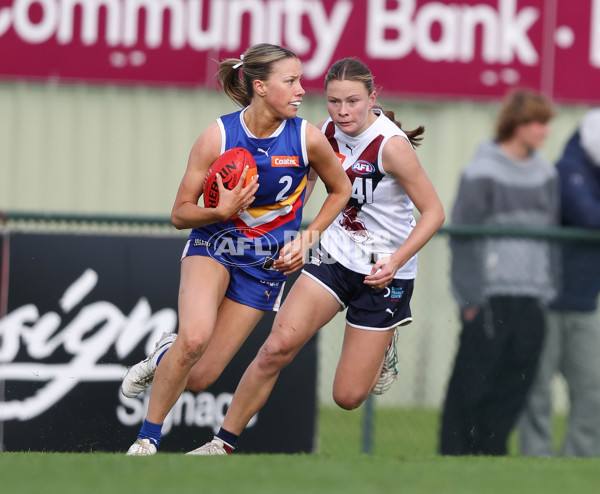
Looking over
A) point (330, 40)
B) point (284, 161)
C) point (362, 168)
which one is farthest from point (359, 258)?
point (330, 40)

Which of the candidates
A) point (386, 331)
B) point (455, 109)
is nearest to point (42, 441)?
point (386, 331)

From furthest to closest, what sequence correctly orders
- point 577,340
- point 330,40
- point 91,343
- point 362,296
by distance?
1. point 330,40
2. point 577,340
3. point 91,343
4. point 362,296

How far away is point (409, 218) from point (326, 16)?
4529 millimetres

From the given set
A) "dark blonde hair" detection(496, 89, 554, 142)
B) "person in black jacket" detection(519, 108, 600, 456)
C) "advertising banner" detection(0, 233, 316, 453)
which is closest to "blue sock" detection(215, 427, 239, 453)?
"advertising banner" detection(0, 233, 316, 453)

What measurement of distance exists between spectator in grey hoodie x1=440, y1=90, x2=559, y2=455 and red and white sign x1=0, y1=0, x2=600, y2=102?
8.23ft

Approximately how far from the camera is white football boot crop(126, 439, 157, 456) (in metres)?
5.62

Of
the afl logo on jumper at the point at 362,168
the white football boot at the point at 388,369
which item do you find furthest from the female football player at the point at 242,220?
the white football boot at the point at 388,369

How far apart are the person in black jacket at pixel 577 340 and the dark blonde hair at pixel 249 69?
3.06 metres

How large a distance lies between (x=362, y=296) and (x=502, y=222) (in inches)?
85.2

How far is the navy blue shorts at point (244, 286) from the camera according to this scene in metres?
5.75

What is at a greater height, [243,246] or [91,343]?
[243,246]

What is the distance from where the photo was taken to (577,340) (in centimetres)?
783

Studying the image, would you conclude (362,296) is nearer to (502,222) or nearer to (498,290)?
(498,290)

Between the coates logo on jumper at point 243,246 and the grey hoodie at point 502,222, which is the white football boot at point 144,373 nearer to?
the coates logo on jumper at point 243,246
